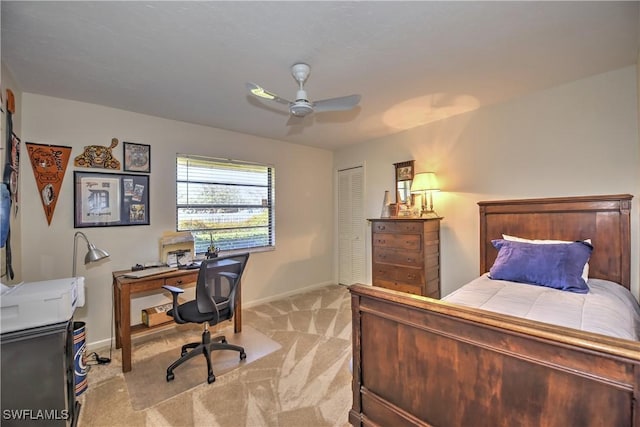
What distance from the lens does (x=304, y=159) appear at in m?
4.71

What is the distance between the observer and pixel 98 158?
2.89 meters

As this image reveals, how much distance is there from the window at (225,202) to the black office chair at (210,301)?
4.24 feet

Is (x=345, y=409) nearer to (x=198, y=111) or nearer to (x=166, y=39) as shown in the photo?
(x=166, y=39)

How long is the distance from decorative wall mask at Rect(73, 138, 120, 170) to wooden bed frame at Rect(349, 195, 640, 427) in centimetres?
A: 287

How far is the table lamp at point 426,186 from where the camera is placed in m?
3.42

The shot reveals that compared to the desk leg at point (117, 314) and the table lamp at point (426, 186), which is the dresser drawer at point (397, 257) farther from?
the desk leg at point (117, 314)

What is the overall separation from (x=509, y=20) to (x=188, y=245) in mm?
3459

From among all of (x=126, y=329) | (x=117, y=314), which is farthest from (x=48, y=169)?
(x=126, y=329)

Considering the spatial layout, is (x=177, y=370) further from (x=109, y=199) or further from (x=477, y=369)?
(x=477, y=369)

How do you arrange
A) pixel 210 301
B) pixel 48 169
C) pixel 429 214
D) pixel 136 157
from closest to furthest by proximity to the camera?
pixel 210 301 → pixel 48 169 → pixel 136 157 → pixel 429 214

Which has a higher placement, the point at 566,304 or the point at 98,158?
the point at 98,158

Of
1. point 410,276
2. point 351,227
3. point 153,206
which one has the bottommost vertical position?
point 410,276

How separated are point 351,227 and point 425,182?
1.72 m

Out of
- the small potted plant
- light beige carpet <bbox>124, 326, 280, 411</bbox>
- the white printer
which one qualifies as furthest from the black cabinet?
the small potted plant
